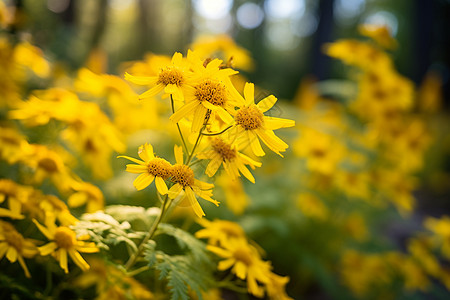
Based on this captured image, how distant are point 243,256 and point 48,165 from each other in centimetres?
100

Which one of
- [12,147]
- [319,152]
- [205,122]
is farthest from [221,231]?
[319,152]

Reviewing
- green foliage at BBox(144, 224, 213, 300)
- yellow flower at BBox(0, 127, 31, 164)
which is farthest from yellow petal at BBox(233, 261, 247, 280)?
yellow flower at BBox(0, 127, 31, 164)

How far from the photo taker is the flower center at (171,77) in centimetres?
112

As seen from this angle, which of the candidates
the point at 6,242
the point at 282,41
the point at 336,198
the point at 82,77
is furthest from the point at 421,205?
the point at 282,41

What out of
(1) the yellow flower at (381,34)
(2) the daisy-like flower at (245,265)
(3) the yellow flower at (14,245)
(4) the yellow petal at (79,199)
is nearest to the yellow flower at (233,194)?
(2) the daisy-like flower at (245,265)

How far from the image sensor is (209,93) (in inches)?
43.1

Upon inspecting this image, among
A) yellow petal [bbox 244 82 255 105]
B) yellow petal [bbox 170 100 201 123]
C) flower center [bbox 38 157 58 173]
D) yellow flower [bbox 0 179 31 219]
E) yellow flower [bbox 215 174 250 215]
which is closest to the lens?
yellow petal [bbox 170 100 201 123]

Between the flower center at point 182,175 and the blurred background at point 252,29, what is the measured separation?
6.81 feet

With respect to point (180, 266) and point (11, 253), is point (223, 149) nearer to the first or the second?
point (180, 266)

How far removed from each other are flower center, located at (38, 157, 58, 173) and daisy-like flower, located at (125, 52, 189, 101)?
75 cm

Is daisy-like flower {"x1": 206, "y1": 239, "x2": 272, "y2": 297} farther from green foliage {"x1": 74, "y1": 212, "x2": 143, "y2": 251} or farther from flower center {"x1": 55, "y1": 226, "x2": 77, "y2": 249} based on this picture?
flower center {"x1": 55, "y1": 226, "x2": 77, "y2": 249}

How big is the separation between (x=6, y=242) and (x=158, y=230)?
0.55 meters

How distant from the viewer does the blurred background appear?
438 cm

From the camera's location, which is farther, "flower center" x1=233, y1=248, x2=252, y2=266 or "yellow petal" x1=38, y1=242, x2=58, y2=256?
"flower center" x1=233, y1=248, x2=252, y2=266
